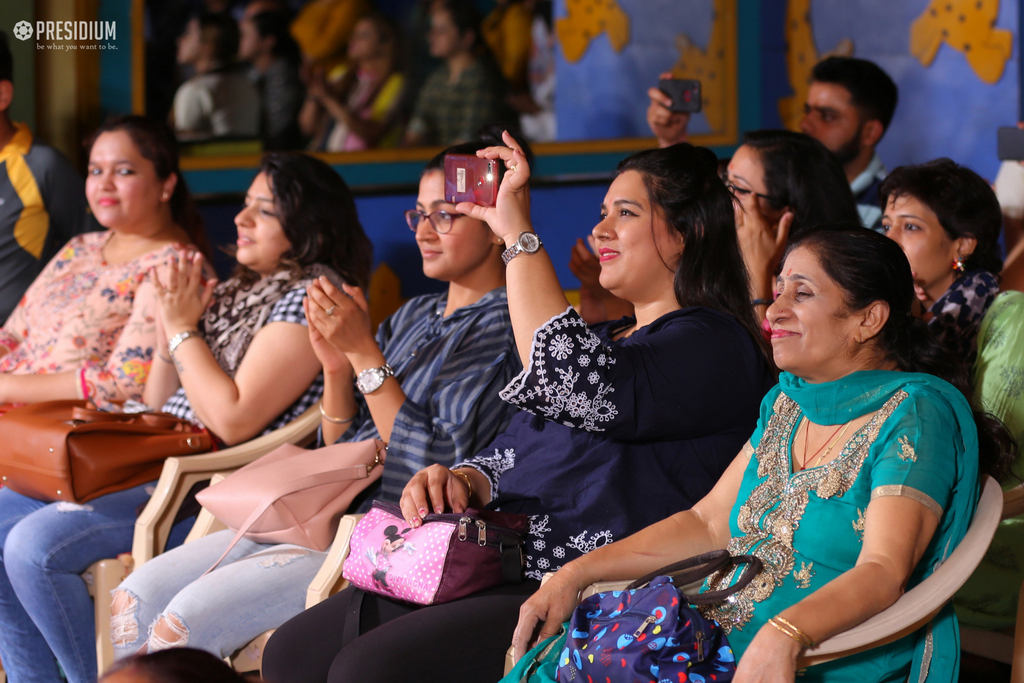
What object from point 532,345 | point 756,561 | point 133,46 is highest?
point 133,46

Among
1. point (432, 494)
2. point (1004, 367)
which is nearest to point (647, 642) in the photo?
point (432, 494)

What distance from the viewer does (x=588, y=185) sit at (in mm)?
3885

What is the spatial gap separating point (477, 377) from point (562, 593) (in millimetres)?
671

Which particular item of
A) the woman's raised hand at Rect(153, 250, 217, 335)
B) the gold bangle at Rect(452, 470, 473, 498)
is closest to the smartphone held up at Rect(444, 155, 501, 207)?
the gold bangle at Rect(452, 470, 473, 498)

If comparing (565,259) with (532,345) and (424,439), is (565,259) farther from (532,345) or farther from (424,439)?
(532,345)

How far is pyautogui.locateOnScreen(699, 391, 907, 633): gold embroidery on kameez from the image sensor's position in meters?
1.48

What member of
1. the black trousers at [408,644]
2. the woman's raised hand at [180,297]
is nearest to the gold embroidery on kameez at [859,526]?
the black trousers at [408,644]

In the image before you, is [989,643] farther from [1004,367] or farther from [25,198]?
[25,198]

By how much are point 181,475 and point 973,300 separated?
1.93 m

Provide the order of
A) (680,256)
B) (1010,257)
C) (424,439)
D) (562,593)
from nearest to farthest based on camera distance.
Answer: (562,593) → (680,256) → (424,439) → (1010,257)

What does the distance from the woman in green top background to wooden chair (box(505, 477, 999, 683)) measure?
1.74 feet

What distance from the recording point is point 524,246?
1.71 metres

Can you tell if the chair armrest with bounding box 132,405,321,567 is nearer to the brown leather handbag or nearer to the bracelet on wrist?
the brown leather handbag

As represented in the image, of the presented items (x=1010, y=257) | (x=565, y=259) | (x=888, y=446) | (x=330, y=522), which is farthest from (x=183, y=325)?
(x=1010, y=257)
